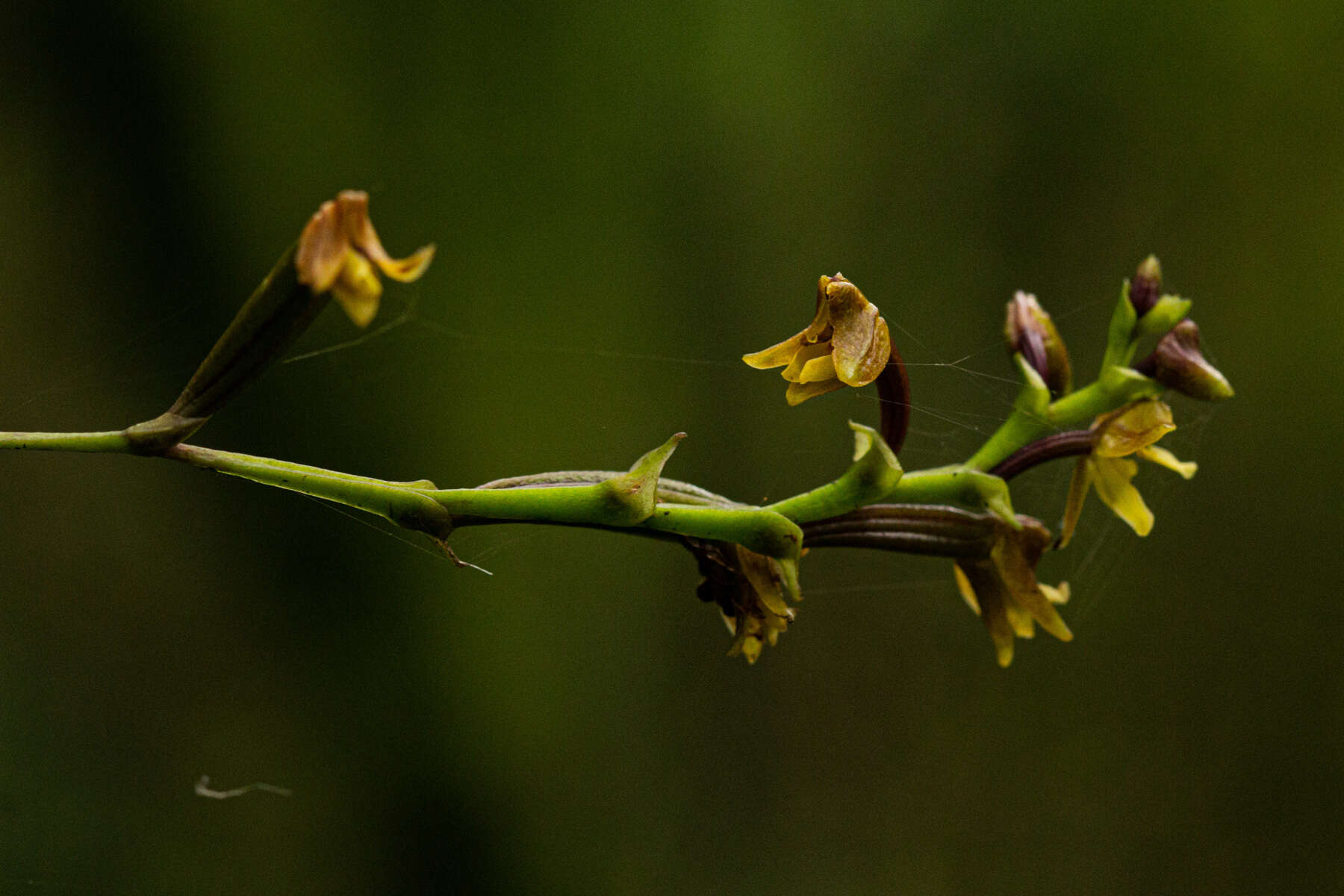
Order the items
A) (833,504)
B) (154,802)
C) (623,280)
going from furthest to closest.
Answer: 1. (623,280)
2. (154,802)
3. (833,504)

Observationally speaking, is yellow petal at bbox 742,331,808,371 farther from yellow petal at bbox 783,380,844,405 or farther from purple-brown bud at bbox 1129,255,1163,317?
purple-brown bud at bbox 1129,255,1163,317

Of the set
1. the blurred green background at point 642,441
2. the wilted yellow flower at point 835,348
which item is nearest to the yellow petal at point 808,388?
the wilted yellow flower at point 835,348

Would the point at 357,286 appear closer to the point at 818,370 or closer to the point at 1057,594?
the point at 818,370

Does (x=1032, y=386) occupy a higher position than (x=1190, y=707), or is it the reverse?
(x=1032, y=386)

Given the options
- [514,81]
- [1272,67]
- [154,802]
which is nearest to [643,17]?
[514,81]

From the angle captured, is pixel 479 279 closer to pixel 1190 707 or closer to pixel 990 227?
pixel 990 227

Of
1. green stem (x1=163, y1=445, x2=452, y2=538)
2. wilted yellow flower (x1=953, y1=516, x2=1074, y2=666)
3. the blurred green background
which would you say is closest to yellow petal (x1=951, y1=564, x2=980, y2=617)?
wilted yellow flower (x1=953, y1=516, x2=1074, y2=666)
